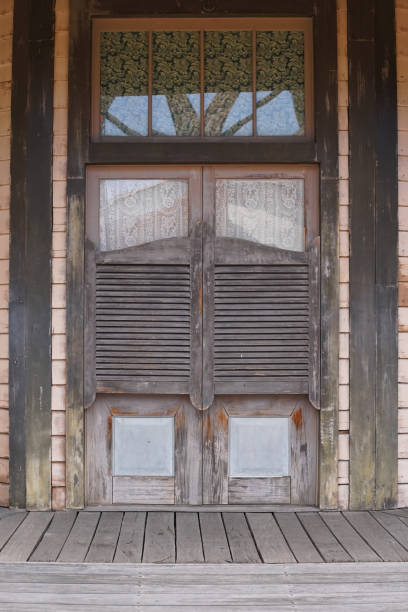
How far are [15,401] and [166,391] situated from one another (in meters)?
0.81

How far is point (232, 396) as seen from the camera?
2.92 metres

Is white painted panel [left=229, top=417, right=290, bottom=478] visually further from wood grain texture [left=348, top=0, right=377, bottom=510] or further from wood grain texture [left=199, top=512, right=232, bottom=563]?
wood grain texture [left=348, top=0, right=377, bottom=510]

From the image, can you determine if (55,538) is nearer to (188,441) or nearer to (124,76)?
(188,441)

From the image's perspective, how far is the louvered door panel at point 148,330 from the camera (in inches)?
113

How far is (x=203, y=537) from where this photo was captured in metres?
2.52

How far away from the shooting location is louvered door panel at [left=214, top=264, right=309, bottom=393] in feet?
9.43

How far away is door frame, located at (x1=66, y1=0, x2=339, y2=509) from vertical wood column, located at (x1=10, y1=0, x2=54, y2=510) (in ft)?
0.40

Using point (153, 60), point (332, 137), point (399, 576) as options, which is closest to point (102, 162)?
point (153, 60)

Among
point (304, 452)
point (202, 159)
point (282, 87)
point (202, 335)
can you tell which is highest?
point (282, 87)

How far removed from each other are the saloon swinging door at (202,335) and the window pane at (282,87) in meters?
0.25

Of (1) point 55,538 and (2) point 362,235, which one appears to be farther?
(2) point 362,235

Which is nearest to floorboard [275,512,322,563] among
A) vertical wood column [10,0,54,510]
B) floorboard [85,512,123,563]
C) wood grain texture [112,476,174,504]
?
wood grain texture [112,476,174,504]

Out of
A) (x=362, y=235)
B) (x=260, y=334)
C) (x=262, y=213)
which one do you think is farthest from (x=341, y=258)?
(x=260, y=334)

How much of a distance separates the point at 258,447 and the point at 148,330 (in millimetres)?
858
